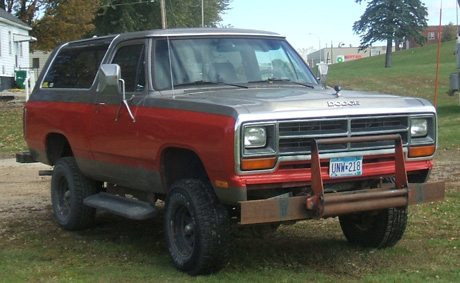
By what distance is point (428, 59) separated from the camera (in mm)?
68625

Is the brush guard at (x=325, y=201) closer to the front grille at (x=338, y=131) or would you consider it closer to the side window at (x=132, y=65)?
the front grille at (x=338, y=131)

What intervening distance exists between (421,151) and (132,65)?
2.86 m

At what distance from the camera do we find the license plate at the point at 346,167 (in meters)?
5.94

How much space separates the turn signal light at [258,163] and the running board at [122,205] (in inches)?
58.2

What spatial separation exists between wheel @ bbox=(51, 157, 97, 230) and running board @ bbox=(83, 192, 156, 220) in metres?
0.27

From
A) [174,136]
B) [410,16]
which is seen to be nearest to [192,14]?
[410,16]

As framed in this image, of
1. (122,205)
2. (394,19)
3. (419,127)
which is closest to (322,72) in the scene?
(419,127)

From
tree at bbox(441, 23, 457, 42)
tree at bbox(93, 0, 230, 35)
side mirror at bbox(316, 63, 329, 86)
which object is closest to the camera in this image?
side mirror at bbox(316, 63, 329, 86)

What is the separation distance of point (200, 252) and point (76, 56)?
3487 mm

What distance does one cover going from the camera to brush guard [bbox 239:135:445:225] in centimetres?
562

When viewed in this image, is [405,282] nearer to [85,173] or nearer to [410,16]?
[85,173]

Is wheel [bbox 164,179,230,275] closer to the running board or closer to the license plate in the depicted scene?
the running board

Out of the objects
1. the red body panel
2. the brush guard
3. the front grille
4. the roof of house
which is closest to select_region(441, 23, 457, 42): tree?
the roof of house

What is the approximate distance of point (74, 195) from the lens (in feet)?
26.9
